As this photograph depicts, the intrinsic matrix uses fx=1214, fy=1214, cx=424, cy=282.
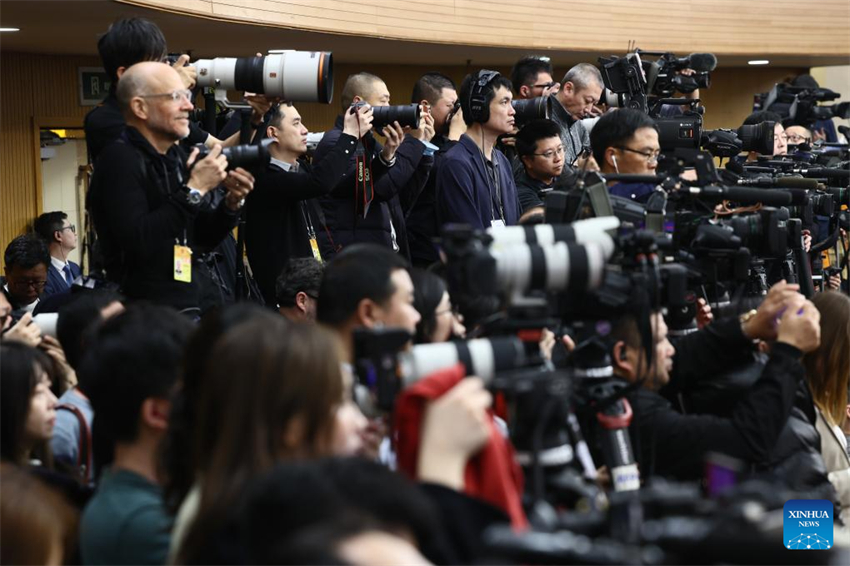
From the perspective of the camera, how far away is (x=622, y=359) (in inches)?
118

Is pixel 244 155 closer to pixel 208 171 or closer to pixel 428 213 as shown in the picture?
pixel 208 171

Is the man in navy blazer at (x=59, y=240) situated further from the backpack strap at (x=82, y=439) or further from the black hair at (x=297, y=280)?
the backpack strap at (x=82, y=439)

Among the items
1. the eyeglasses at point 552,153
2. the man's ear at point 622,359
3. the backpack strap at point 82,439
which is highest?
the eyeglasses at point 552,153

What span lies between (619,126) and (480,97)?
94cm

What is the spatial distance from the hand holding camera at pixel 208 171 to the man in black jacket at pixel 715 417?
1.19m

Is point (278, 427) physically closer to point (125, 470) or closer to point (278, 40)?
point (125, 470)

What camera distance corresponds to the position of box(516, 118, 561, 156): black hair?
5.14 m

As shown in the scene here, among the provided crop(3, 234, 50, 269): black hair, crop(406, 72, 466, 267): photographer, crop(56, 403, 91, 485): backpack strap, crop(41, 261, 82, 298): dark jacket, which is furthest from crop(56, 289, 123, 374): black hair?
crop(41, 261, 82, 298): dark jacket

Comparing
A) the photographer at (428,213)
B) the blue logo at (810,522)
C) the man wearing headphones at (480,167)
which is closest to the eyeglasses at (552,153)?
the man wearing headphones at (480,167)

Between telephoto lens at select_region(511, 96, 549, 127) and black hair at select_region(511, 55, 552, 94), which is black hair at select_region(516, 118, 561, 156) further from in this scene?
black hair at select_region(511, 55, 552, 94)

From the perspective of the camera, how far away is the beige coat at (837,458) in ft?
11.2

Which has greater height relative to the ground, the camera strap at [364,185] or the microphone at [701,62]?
the microphone at [701,62]

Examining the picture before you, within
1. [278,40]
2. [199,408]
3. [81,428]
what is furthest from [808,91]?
[199,408]

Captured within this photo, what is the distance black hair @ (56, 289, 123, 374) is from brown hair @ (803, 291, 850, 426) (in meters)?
1.95
